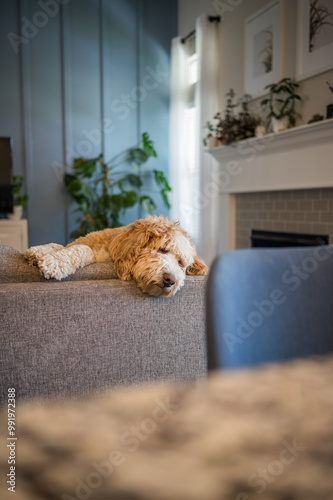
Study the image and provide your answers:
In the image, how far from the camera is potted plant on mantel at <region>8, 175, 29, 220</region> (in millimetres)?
4816

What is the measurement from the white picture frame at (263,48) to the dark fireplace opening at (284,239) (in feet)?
4.21

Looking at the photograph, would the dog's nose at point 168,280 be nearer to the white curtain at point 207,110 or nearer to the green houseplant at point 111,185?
the white curtain at point 207,110

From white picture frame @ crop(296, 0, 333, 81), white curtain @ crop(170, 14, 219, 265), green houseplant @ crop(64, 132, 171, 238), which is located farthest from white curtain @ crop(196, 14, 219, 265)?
white picture frame @ crop(296, 0, 333, 81)

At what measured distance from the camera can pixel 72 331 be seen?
129 centimetres

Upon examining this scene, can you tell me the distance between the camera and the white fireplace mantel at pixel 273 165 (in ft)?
10.2

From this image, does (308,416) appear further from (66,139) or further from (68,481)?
(66,139)

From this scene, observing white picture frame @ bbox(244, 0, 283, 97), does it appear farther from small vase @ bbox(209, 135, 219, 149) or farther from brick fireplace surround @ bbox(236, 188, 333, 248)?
brick fireplace surround @ bbox(236, 188, 333, 248)

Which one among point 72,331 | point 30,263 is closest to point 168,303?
point 72,331

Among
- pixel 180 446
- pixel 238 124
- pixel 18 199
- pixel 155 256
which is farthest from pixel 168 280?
pixel 18 199

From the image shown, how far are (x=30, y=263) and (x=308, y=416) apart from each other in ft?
3.67

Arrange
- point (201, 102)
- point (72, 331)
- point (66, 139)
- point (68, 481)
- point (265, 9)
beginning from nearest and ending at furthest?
point (68, 481)
point (72, 331)
point (265, 9)
point (201, 102)
point (66, 139)

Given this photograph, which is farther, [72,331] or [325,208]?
[325,208]

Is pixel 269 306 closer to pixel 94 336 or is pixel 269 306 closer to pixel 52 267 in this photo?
pixel 94 336

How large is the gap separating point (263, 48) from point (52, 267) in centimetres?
338
